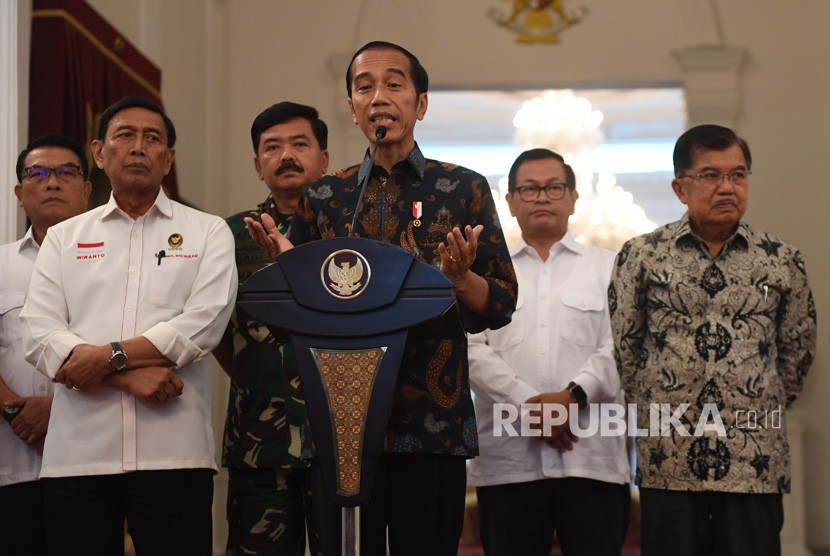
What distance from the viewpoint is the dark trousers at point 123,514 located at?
8.54ft

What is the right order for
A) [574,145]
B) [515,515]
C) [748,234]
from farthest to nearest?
1. [574,145]
2. [515,515]
3. [748,234]

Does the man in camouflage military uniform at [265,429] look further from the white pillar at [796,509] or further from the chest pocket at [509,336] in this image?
the white pillar at [796,509]

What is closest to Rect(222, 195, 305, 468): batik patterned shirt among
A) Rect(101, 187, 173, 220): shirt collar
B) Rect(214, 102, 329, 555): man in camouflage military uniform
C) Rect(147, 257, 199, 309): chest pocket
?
Rect(214, 102, 329, 555): man in camouflage military uniform

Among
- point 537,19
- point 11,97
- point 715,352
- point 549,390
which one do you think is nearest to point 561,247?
point 549,390

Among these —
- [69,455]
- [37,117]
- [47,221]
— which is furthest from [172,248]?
[37,117]

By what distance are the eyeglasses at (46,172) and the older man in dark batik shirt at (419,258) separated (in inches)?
51.6

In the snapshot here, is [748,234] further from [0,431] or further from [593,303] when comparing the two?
[0,431]

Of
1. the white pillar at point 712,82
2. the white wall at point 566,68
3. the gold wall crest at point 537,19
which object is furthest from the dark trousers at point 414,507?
the gold wall crest at point 537,19

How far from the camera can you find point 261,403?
3.10 metres

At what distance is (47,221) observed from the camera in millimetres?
3432

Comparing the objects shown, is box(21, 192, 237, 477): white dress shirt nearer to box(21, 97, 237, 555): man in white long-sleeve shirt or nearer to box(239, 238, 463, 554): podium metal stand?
box(21, 97, 237, 555): man in white long-sleeve shirt

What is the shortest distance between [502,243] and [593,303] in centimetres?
139

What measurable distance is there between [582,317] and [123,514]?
1.62 metres

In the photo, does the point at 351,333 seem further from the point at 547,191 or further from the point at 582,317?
the point at 547,191
